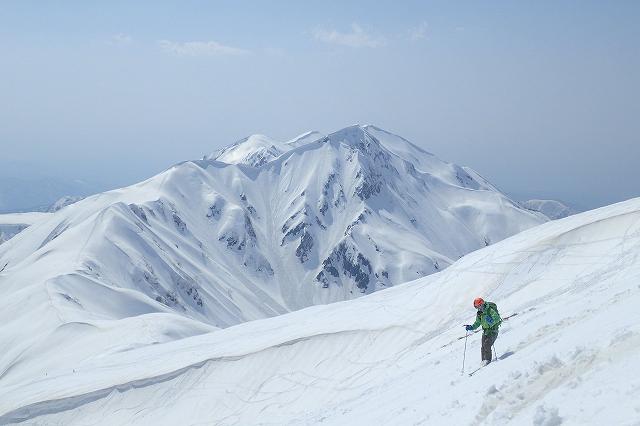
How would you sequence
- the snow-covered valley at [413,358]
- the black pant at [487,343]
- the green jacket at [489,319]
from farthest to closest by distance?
the green jacket at [489,319], the black pant at [487,343], the snow-covered valley at [413,358]

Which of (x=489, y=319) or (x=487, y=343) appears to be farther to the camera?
(x=489, y=319)

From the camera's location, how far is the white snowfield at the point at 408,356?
14.8 metres

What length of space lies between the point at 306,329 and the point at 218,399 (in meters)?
8.09

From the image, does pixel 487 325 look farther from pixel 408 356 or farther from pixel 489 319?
pixel 408 356

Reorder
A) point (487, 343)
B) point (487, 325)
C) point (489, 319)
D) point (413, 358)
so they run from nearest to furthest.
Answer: point (487, 343)
point (487, 325)
point (489, 319)
point (413, 358)

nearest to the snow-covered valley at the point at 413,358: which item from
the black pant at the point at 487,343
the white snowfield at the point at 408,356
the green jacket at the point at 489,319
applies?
the white snowfield at the point at 408,356

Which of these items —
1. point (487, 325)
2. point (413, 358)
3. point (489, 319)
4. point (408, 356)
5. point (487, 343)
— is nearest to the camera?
point (487, 343)

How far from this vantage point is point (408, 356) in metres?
31.9

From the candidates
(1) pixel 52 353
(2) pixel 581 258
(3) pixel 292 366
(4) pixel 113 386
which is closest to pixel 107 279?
(1) pixel 52 353

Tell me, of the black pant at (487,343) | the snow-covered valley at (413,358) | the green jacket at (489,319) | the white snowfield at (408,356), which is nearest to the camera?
the snow-covered valley at (413,358)

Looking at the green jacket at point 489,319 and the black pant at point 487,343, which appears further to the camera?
the green jacket at point 489,319

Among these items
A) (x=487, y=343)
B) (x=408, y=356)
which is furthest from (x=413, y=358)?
(x=487, y=343)

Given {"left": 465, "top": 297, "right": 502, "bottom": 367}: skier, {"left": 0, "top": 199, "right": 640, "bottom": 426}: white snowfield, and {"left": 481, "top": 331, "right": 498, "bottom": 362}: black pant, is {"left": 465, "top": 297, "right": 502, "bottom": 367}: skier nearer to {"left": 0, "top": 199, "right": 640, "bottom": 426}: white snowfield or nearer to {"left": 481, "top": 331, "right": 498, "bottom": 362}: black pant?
{"left": 481, "top": 331, "right": 498, "bottom": 362}: black pant

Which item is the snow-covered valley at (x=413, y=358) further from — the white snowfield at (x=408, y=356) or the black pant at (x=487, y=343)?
the black pant at (x=487, y=343)
